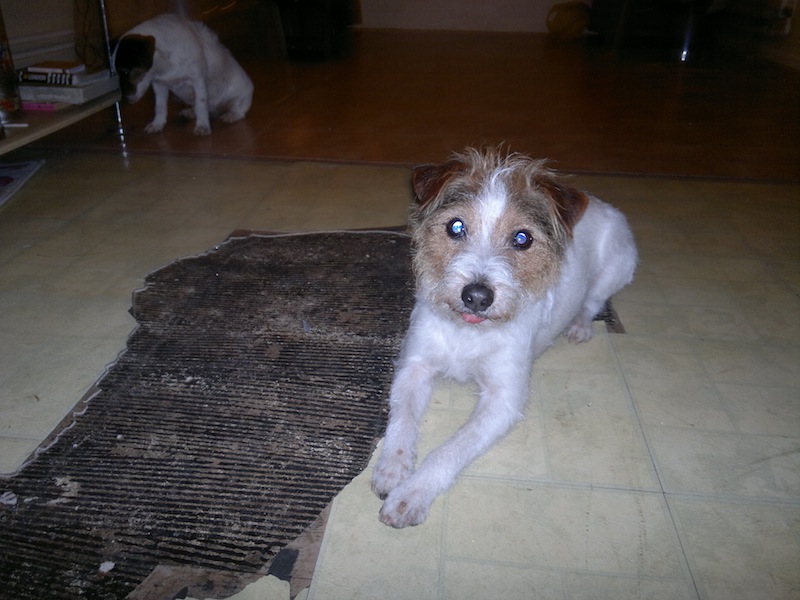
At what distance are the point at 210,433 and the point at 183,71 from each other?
19.9 feet

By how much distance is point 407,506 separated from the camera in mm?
2291

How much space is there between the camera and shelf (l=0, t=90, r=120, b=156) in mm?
4895

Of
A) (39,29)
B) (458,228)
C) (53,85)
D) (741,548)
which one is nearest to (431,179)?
(458,228)

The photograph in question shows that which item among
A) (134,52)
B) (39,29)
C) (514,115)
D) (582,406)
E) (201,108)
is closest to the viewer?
(582,406)

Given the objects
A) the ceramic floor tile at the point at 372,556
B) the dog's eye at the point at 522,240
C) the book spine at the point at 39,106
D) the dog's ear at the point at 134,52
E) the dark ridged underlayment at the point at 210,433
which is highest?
the dog's ear at the point at 134,52

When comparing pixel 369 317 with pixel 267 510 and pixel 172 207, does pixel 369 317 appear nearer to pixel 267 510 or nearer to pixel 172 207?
pixel 267 510

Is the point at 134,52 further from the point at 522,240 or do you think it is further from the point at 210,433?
the point at 522,240

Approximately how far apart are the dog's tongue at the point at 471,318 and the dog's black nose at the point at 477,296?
8 cm

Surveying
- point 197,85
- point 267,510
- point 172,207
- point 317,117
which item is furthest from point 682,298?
point 197,85

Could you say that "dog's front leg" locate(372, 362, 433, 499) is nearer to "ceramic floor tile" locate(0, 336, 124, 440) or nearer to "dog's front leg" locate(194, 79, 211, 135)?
"ceramic floor tile" locate(0, 336, 124, 440)

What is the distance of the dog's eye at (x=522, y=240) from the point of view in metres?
2.58

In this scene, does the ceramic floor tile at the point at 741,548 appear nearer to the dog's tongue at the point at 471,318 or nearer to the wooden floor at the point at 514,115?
the dog's tongue at the point at 471,318

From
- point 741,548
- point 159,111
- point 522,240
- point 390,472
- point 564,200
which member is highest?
point 564,200

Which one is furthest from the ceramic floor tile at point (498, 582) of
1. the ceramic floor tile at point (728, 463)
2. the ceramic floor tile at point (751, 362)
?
the ceramic floor tile at point (751, 362)
